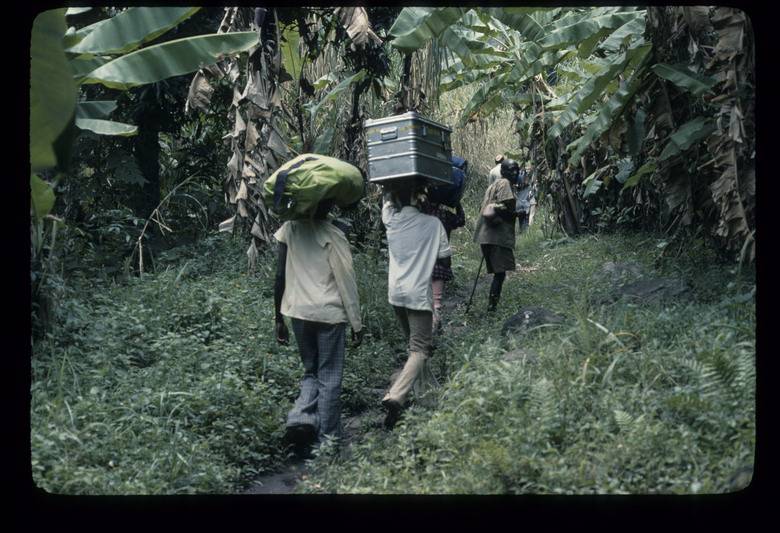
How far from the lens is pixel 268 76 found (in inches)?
313

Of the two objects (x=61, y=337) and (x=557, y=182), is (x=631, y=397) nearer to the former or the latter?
(x=61, y=337)

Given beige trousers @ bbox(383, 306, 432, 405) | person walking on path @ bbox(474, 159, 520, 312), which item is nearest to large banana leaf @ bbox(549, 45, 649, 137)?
person walking on path @ bbox(474, 159, 520, 312)

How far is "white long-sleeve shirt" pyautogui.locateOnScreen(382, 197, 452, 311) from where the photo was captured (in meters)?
5.95

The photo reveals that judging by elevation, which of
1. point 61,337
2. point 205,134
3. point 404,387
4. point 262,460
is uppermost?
point 205,134

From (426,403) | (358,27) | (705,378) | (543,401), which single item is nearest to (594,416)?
(543,401)

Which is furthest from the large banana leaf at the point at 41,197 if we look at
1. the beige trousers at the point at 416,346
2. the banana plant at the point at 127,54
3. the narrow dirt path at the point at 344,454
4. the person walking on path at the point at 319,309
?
the beige trousers at the point at 416,346

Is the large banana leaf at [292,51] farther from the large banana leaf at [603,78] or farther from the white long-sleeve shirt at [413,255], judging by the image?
the white long-sleeve shirt at [413,255]

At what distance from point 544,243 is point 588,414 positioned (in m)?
9.67

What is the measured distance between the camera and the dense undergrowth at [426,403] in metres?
4.05

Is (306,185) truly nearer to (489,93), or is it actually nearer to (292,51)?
(292,51)

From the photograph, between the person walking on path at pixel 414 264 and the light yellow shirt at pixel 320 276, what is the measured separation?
1.93 feet

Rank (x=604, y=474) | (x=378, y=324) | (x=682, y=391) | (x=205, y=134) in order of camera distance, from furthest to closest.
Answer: (x=205, y=134) < (x=378, y=324) < (x=682, y=391) < (x=604, y=474)

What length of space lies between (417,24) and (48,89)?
3.93 m

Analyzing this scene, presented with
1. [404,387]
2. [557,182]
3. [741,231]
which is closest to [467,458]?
[404,387]
